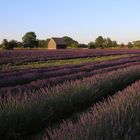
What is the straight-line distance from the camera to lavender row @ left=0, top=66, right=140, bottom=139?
5.62m

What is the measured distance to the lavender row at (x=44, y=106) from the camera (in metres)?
5.62

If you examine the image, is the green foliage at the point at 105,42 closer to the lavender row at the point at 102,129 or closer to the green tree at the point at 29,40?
the green tree at the point at 29,40

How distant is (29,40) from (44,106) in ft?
294

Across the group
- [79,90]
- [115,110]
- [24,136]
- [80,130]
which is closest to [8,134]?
[24,136]

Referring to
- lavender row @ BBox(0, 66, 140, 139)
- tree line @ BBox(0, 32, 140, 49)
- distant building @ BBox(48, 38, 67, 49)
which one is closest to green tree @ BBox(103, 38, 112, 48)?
tree line @ BBox(0, 32, 140, 49)

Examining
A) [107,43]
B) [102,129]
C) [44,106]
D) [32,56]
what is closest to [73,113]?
[44,106]

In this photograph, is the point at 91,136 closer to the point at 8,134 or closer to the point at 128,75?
the point at 8,134

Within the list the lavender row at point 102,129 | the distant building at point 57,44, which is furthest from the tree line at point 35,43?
the lavender row at point 102,129

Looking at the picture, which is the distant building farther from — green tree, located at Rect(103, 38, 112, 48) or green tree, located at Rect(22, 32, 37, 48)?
green tree, located at Rect(103, 38, 112, 48)

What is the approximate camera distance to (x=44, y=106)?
6531 millimetres

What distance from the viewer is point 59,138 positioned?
10.8 ft

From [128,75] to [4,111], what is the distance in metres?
7.39

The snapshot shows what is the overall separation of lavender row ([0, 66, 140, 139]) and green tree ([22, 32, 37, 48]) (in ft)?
280

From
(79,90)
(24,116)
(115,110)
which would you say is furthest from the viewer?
(79,90)
